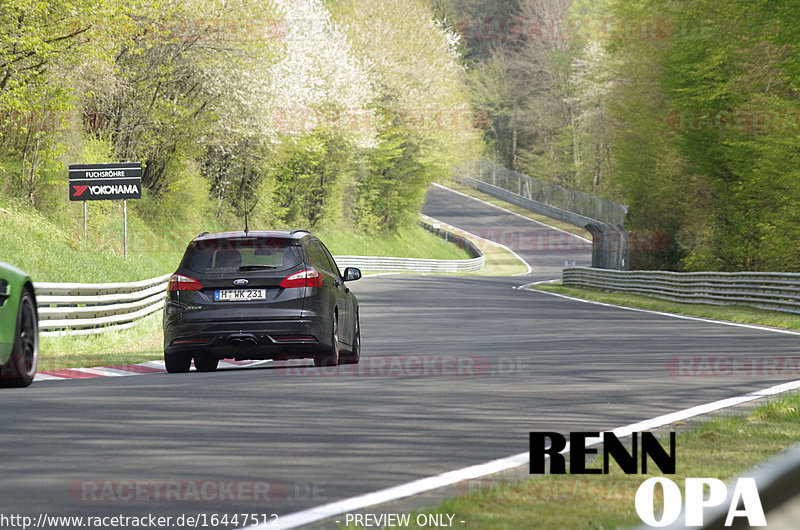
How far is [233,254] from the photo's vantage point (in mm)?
13852

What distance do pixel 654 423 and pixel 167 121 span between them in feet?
113

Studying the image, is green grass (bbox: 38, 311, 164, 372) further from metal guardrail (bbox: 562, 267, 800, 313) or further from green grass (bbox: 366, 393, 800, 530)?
metal guardrail (bbox: 562, 267, 800, 313)

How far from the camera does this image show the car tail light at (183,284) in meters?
13.7

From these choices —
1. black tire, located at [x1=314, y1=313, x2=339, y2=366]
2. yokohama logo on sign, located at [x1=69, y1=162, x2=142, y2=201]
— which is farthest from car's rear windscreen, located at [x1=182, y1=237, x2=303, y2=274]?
yokohama logo on sign, located at [x1=69, y1=162, x2=142, y2=201]

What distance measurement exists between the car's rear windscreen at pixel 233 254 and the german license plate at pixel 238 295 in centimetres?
23

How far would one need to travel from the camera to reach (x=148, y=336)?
21953 millimetres

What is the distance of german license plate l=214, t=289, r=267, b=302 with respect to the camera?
44.7ft

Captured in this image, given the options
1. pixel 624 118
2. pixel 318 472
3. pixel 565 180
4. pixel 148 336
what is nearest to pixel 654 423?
pixel 318 472

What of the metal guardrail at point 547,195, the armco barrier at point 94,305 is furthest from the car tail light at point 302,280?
the metal guardrail at point 547,195

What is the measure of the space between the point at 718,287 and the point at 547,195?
78808 mm

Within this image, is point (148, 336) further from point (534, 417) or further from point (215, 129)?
point (215, 129)

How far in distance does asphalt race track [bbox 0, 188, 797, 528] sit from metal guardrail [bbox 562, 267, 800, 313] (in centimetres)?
993

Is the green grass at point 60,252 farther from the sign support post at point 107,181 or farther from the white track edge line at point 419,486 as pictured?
the white track edge line at point 419,486

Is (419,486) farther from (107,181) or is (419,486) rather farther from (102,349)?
(107,181)
